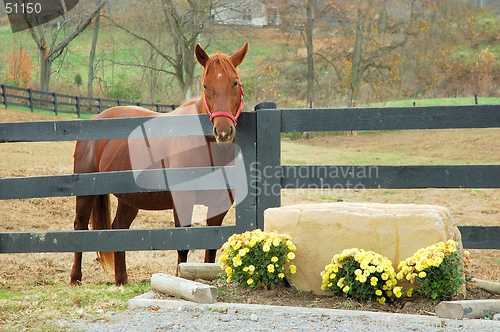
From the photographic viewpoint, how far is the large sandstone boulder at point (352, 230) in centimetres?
318

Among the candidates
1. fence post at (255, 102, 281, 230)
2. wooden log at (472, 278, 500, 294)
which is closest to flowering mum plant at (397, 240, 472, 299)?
wooden log at (472, 278, 500, 294)

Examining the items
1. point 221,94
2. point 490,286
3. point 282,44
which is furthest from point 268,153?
point 282,44

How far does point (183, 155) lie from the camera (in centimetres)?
418

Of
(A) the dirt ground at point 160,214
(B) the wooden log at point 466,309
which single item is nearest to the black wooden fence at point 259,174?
(A) the dirt ground at point 160,214

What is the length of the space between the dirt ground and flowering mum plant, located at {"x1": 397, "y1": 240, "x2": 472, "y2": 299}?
135 mm

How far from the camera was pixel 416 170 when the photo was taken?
3648 millimetres

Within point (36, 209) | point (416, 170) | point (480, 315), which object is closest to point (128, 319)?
point (480, 315)

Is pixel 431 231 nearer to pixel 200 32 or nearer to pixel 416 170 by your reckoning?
pixel 416 170

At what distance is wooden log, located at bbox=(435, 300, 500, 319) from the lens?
2.76 meters

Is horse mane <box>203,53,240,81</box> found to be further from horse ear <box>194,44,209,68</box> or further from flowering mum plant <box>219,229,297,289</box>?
flowering mum plant <box>219,229,297,289</box>

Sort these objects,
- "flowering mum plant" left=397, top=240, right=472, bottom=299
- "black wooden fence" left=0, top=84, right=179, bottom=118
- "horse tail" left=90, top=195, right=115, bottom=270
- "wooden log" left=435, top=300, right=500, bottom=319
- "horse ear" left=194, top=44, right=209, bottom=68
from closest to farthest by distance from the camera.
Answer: "wooden log" left=435, top=300, right=500, bottom=319
"flowering mum plant" left=397, top=240, right=472, bottom=299
"horse ear" left=194, top=44, right=209, bottom=68
"horse tail" left=90, top=195, right=115, bottom=270
"black wooden fence" left=0, top=84, right=179, bottom=118

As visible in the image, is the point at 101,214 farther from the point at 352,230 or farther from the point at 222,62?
the point at 352,230

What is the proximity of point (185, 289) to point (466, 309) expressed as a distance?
192 cm

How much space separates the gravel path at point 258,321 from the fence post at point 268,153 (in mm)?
1144
